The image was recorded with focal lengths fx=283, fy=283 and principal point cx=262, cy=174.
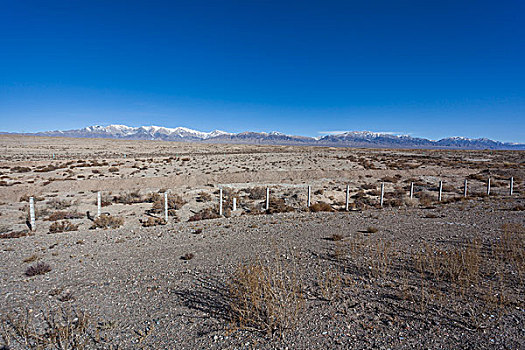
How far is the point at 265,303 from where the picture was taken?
593 centimetres

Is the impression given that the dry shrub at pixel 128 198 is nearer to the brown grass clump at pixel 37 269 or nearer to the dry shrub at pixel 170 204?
the dry shrub at pixel 170 204

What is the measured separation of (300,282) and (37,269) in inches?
317

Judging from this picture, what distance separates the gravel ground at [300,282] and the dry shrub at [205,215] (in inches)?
95.1

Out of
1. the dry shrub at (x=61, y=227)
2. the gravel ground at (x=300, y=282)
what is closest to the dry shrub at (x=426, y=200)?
the gravel ground at (x=300, y=282)

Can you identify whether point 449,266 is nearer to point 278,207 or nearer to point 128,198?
point 278,207

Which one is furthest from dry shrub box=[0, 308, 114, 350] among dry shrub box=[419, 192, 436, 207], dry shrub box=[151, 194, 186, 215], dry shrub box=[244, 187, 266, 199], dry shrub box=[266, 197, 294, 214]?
dry shrub box=[419, 192, 436, 207]

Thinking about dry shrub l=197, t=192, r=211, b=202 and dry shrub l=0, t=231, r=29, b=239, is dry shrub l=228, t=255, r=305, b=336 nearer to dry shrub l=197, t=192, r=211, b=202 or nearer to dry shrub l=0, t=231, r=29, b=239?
dry shrub l=0, t=231, r=29, b=239

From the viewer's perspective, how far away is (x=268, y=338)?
493cm

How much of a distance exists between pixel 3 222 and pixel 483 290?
21250 mm

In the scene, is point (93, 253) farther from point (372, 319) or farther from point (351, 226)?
point (351, 226)

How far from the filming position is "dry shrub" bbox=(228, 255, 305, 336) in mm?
5258

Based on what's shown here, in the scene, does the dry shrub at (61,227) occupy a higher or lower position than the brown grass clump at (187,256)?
lower

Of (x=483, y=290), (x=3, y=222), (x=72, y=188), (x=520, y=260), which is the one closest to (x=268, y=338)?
(x=483, y=290)

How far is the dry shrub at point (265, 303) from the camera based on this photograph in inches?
207
